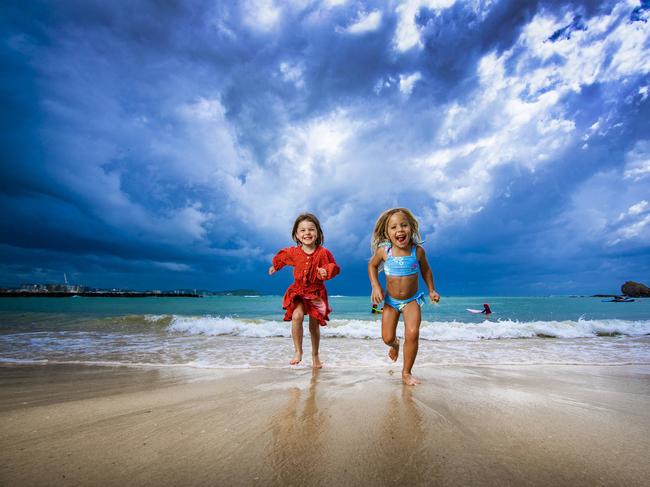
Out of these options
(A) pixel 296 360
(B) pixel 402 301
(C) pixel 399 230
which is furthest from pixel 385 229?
(A) pixel 296 360

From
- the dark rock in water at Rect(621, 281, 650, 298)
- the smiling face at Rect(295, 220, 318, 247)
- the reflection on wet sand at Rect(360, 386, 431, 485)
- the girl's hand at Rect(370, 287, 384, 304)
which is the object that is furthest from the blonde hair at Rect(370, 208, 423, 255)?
the dark rock in water at Rect(621, 281, 650, 298)

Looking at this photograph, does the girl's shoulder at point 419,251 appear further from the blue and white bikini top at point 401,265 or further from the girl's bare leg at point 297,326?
the girl's bare leg at point 297,326

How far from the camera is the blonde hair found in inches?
157

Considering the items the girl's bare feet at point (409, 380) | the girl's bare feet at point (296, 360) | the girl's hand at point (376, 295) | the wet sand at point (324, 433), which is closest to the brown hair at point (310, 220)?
the girl's hand at point (376, 295)

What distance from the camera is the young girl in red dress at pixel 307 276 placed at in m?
4.53

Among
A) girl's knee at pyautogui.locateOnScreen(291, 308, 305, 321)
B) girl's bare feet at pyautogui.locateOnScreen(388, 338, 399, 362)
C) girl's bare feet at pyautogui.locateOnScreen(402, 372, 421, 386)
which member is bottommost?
girl's bare feet at pyautogui.locateOnScreen(402, 372, 421, 386)

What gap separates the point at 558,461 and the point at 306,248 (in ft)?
12.0

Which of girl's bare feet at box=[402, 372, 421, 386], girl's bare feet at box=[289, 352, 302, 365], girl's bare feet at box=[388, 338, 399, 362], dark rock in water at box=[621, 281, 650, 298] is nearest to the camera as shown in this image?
girl's bare feet at box=[402, 372, 421, 386]

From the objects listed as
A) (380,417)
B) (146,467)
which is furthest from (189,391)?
(380,417)

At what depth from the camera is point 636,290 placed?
80.6m

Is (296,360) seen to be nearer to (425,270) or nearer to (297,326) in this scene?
(297,326)

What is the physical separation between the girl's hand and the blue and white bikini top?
27 cm

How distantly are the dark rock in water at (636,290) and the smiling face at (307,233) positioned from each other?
108856 millimetres

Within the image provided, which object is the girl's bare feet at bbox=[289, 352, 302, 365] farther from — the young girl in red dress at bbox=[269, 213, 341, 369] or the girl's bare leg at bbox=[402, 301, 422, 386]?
the girl's bare leg at bbox=[402, 301, 422, 386]
